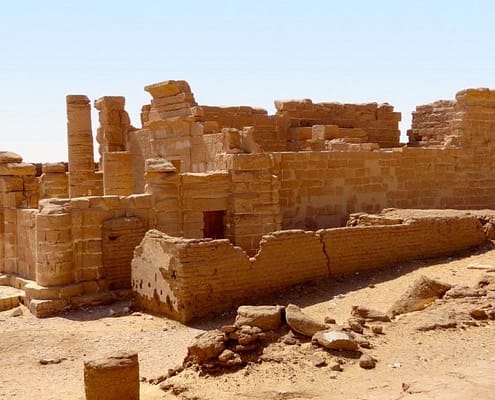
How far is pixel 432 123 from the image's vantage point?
65.0 feet

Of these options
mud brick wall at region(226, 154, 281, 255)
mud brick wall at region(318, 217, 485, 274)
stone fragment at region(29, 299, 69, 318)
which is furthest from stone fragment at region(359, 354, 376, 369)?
→ stone fragment at region(29, 299, 69, 318)

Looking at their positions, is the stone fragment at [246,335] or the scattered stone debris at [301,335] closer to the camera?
the scattered stone debris at [301,335]

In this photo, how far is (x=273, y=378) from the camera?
25.4 ft

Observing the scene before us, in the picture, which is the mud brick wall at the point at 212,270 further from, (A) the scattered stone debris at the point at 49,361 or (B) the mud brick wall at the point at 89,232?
(A) the scattered stone debris at the point at 49,361

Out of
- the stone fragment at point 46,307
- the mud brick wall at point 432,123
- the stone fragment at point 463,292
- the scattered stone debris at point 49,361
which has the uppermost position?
the mud brick wall at point 432,123

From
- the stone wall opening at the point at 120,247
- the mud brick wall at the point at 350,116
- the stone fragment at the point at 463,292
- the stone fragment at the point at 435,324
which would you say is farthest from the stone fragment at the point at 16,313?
the mud brick wall at the point at 350,116

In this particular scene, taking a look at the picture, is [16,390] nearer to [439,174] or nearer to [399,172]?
[399,172]

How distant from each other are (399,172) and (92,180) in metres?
9.72

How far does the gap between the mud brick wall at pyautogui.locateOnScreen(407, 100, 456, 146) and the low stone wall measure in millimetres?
5818

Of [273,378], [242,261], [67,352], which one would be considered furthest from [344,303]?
[67,352]

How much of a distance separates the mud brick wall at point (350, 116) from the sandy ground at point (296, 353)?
26.7ft

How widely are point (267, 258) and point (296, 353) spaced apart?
3536 millimetres

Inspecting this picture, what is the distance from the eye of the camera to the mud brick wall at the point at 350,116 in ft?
65.2

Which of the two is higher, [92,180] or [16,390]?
[92,180]
